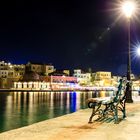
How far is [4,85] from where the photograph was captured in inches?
7195

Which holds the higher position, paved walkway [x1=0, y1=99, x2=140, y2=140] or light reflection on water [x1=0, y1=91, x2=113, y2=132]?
paved walkway [x1=0, y1=99, x2=140, y2=140]

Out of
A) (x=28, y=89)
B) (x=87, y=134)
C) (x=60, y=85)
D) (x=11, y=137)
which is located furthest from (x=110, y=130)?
(x=60, y=85)

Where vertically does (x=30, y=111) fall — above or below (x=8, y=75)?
below

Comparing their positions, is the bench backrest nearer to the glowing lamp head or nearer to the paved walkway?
the paved walkway

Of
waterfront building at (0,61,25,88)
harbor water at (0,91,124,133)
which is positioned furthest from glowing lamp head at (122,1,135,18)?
waterfront building at (0,61,25,88)

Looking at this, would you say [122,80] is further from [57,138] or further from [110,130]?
[57,138]

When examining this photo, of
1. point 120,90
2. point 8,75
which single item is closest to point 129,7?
point 120,90

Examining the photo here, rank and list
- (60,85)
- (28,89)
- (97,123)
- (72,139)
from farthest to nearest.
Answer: (60,85) → (28,89) → (97,123) → (72,139)

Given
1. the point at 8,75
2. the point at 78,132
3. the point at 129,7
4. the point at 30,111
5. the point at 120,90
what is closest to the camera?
the point at 78,132

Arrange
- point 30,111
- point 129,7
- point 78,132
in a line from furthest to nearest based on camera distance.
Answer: point 30,111, point 129,7, point 78,132

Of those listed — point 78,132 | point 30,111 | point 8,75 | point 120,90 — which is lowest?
point 30,111

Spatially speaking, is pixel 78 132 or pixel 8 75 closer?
pixel 78 132

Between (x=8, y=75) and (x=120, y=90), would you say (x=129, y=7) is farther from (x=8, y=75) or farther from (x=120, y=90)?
(x=8, y=75)

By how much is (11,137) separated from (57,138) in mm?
1062
